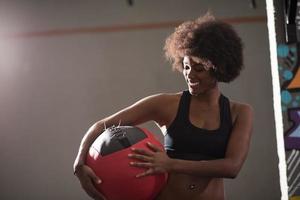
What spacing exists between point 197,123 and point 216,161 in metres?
0.19

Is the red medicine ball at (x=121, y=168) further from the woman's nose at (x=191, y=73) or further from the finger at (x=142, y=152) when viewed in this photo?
the woman's nose at (x=191, y=73)

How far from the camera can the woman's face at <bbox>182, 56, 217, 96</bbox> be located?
1.67 meters

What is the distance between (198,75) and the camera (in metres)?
1.66

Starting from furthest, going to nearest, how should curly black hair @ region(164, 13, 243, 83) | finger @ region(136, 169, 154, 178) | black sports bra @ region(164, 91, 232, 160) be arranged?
1. curly black hair @ region(164, 13, 243, 83)
2. black sports bra @ region(164, 91, 232, 160)
3. finger @ region(136, 169, 154, 178)

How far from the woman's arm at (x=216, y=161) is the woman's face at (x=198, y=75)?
197mm

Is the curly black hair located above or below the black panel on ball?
above

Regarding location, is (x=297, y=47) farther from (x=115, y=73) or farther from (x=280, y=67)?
(x=115, y=73)

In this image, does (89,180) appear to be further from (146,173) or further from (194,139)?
(194,139)

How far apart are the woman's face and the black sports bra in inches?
4.4

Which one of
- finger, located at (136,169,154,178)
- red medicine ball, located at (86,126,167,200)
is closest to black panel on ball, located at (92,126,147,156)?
red medicine ball, located at (86,126,167,200)

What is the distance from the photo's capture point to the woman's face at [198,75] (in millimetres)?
1665

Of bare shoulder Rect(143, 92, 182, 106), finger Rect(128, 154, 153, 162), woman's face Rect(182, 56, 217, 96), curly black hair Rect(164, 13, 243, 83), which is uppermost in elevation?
curly black hair Rect(164, 13, 243, 83)

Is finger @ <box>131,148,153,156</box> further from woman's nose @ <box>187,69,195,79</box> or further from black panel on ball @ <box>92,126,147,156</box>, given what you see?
woman's nose @ <box>187,69,195,79</box>

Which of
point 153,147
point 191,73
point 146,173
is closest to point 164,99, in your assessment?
point 191,73
